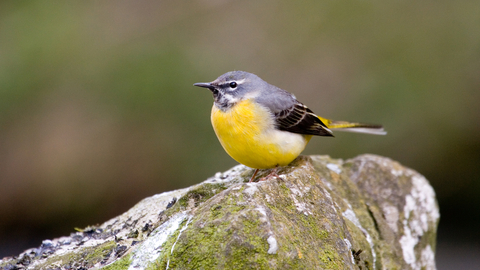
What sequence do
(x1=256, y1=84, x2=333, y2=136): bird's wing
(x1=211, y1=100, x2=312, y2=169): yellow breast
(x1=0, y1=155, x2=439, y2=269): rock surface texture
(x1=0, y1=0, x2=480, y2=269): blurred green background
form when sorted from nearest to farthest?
(x1=0, y1=155, x2=439, y2=269): rock surface texture, (x1=211, y1=100, x2=312, y2=169): yellow breast, (x1=256, y1=84, x2=333, y2=136): bird's wing, (x1=0, y1=0, x2=480, y2=269): blurred green background

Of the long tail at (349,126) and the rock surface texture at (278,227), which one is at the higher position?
the long tail at (349,126)

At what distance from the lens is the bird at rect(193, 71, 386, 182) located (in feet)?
18.5

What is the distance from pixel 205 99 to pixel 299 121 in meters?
5.55

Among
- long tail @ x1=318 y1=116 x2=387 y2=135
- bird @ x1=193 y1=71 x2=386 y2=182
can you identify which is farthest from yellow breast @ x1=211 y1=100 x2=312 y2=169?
long tail @ x1=318 y1=116 x2=387 y2=135

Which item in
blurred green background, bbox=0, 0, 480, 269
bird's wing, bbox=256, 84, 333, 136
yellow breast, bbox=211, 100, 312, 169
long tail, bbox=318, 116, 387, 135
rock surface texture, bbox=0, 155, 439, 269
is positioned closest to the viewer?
rock surface texture, bbox=0, 155, 439, 269

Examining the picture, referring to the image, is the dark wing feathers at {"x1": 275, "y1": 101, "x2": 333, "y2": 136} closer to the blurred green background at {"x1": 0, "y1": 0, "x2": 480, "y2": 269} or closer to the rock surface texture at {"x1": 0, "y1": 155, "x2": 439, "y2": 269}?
the rock surface texture at {"x1": 0, "y1": 155, "x2": 439, "y2": 269}

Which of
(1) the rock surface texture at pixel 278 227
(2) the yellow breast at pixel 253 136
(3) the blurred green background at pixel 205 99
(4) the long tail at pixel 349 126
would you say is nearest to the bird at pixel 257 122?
(2) the yellow breast at pixel 253 136

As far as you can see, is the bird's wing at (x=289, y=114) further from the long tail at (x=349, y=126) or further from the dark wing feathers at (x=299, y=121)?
the long tail at (x=349, y=126)

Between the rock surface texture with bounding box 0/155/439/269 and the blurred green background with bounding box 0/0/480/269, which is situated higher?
the blurred green background with bounding box 0/0/480/269

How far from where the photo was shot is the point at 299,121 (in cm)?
626

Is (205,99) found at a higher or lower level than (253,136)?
higher

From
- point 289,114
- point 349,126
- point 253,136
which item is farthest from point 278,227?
point 349,126

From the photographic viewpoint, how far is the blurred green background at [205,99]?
1095cm

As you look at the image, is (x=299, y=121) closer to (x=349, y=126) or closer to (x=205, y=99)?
(x=349, y=126)
